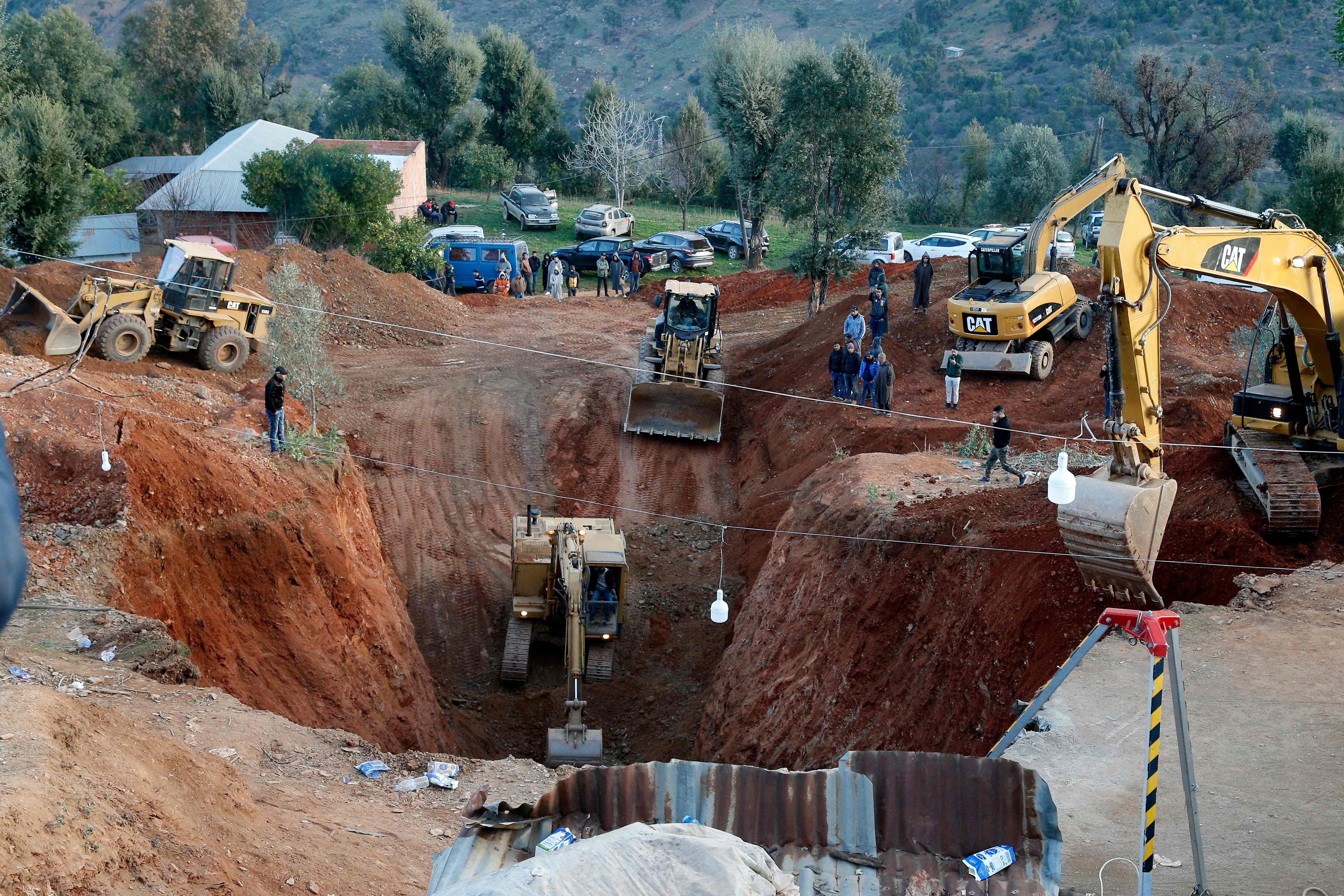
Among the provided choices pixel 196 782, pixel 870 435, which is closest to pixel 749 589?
pixel 870 435

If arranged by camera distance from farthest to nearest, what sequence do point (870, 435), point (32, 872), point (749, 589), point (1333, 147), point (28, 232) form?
point (1333, 147) < point (28, 232) < point (870, 435) < point (749, 589) < point (32, 872)

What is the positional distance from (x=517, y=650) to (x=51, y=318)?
11291mm

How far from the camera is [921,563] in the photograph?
1480 cm

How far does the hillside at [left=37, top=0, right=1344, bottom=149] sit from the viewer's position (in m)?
58.4

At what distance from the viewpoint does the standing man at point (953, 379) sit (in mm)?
21578

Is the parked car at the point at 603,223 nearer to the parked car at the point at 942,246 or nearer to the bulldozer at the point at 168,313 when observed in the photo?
the parked car at the point at 942,246

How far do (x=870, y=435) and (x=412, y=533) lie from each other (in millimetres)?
8413

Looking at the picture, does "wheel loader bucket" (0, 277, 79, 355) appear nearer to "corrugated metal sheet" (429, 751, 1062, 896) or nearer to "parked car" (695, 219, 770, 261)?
"corrugated metal sheet" (429, 751, 1062, 896)

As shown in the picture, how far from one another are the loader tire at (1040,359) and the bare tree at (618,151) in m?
25.8

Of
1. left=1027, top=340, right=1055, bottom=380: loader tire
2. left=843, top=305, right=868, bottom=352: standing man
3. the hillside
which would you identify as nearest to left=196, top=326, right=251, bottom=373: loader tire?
left=843, top=305, right=868, bottom=352: standing man

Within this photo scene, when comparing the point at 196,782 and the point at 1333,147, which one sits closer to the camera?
the point at 196,782

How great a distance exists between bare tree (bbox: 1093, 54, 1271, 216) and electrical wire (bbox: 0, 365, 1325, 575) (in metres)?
23.1

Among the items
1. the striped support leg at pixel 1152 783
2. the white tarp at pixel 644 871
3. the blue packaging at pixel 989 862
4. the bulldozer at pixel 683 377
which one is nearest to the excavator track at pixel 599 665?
the bulldozer at pixel 683 377

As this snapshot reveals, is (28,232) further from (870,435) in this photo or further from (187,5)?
(187,5)
